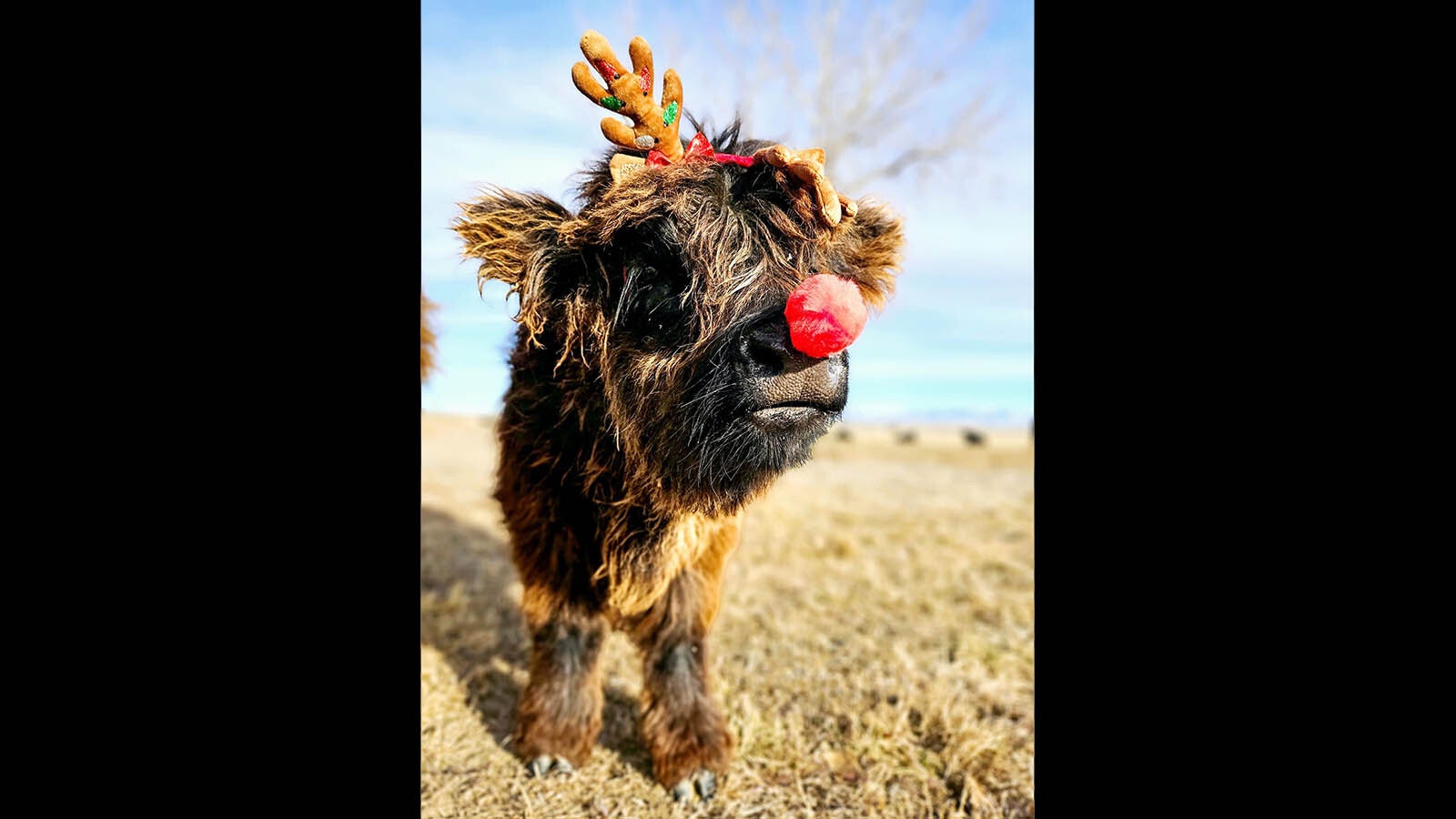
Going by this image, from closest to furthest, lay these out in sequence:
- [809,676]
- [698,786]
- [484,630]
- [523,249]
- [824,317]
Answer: [824,317], [523,249], [698,786], [809,676], [484,630]

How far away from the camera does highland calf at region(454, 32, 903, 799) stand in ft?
8.44

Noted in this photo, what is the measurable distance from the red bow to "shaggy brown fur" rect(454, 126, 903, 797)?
0.20 feet

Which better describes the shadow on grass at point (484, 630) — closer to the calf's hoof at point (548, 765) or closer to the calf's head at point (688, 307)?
the calf's hoof at point (548, 765)

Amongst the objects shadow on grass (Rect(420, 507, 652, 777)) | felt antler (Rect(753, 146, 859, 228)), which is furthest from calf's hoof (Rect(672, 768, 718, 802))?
felt antler (Rect(753, 146, 859, 228))

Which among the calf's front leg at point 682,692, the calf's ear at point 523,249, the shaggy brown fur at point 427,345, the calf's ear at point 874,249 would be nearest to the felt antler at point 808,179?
the calf's ear at point 874,249

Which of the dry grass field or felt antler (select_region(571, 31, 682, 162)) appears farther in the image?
the dry grass field

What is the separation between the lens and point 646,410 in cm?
278

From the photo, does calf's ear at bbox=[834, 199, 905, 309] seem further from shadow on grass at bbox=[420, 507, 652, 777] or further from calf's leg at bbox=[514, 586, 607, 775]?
shadow on grass at bbox=[420, 507, 652, 777]

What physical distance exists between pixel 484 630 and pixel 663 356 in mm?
3462

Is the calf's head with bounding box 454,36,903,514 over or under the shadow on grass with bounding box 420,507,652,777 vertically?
over

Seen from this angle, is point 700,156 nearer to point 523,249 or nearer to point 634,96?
point 634,96

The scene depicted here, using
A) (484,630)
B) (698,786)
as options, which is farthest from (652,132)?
(484,630)

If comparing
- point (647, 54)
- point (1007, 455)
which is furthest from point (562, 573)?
point (1007, 455)
